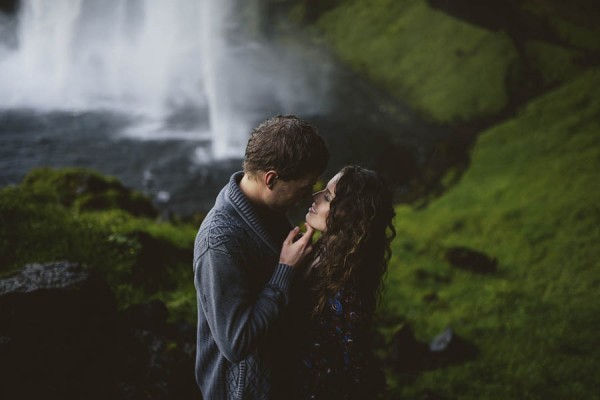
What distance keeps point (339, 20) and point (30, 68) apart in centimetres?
2827

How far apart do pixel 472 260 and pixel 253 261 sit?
1253cm

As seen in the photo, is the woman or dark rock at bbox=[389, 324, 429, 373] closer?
the woman

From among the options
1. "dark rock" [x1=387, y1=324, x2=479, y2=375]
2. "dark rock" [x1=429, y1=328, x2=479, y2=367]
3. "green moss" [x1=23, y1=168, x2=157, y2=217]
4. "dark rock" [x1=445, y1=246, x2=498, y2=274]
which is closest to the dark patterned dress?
"dark rock" [x1=387, y1=324, x2=479, y2=375]

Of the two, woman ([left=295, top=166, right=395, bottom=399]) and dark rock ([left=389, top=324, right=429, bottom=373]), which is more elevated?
woman ([left=295, top=166, right=395, bottom=399])

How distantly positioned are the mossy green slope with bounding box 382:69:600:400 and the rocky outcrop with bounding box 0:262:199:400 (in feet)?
12.2

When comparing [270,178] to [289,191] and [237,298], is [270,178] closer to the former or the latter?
[289,191]

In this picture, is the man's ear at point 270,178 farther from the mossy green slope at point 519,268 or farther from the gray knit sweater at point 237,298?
the mossy green slope at point 519,268

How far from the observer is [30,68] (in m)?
39.0

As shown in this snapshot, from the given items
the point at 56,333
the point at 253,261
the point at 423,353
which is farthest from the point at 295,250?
the point at 423,353

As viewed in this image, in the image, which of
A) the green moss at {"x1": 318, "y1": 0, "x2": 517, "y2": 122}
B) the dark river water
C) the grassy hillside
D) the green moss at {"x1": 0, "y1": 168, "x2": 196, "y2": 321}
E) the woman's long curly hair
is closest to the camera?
the woman's long curly hair

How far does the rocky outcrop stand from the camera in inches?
162

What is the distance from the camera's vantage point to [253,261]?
321 cm

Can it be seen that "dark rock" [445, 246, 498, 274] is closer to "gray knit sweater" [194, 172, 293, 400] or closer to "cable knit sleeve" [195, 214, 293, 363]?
"gray knit sweater" [194, 172, 293, 400]

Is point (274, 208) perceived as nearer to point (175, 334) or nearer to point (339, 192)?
point (339, 192)
